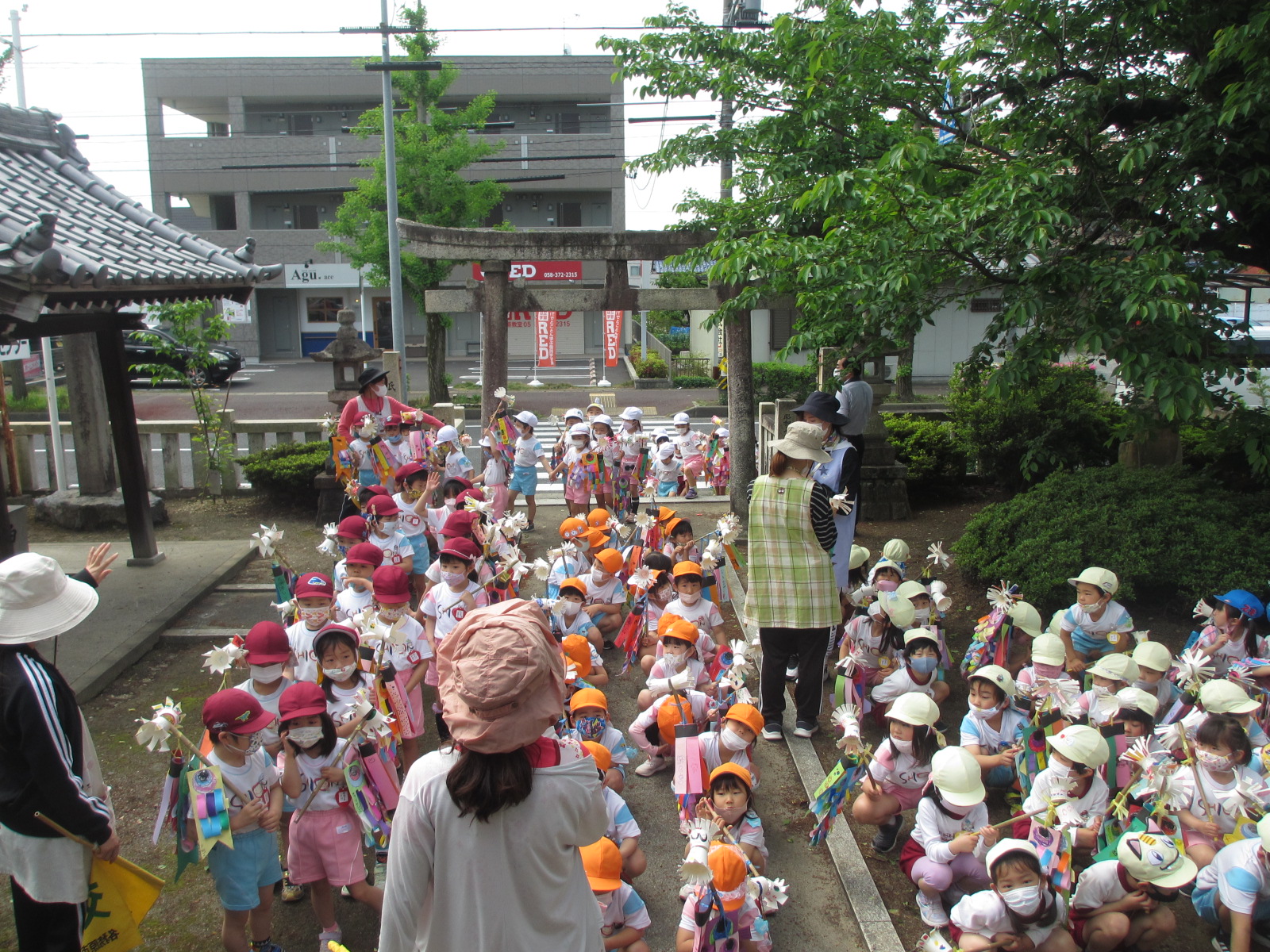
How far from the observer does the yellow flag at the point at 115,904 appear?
3.32 meters

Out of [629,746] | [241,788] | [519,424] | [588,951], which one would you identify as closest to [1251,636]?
[629,746]

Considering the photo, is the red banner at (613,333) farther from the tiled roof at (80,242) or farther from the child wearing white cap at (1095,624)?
the child wearing white cap at (1095,624)

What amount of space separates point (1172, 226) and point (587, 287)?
239 inches

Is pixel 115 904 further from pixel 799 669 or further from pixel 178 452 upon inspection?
pixel 178 452

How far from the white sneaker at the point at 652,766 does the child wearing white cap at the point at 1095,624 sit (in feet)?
8.25

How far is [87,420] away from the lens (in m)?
10.6

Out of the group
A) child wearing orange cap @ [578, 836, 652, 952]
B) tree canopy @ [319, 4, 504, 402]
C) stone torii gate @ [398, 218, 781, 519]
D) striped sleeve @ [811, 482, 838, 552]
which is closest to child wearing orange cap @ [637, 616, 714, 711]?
striped sleeve @ [811, 482, 838, 552]

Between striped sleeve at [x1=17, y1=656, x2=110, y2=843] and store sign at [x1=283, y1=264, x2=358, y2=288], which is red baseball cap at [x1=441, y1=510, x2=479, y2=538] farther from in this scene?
store sign at [x1=283, y1=264, x2=358, y2=288]

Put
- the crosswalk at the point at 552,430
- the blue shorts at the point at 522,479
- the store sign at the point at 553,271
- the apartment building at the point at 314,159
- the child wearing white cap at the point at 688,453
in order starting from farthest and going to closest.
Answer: the apartment building at the point at 314,159 < the store sign at the point at 553,271 < the crosswalk at the point at 552,430 < the child wearing white cap at the point at 688,453 < the blue shorts at the point at 522,479

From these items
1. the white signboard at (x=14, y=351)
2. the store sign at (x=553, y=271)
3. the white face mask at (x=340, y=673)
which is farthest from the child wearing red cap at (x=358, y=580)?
the store sign at (x=553, y=271)

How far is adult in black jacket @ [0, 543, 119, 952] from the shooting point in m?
3.04

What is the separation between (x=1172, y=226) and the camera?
600cm

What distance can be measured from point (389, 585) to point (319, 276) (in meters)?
33.9

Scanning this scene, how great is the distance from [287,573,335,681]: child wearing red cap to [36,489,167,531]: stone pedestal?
6.78m
